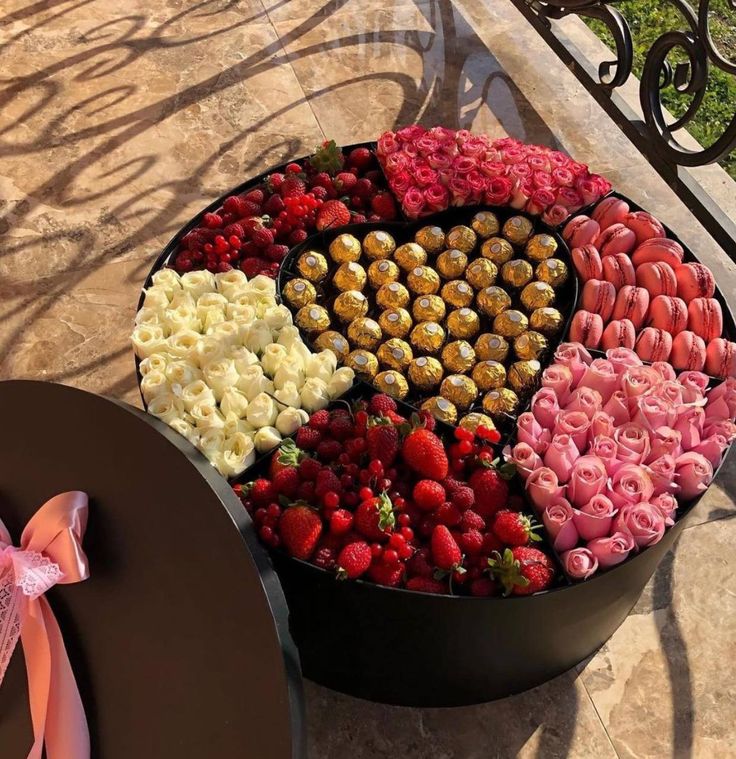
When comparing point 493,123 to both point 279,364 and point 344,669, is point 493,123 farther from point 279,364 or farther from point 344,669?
point 344,669

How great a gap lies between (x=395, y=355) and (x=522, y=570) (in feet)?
1.87

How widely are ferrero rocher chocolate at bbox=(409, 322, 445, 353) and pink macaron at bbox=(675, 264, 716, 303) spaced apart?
56 centimetres

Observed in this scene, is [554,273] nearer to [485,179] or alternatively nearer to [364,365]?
[485,179]

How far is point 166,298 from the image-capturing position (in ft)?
5.76

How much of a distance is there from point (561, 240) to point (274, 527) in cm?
100

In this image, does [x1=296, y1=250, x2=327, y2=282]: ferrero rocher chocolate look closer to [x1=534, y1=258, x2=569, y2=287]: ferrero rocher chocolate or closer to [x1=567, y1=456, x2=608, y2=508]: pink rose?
[x1=534, y1=258, x2=569, y2=287]: ferrero rocher chocolate

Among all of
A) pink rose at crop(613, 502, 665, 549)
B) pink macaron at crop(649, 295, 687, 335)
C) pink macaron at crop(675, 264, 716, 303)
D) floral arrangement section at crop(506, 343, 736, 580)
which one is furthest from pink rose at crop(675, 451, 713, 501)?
pink macaron at crop(675, 264, 716, 303)

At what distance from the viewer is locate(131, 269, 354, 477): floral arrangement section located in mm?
1533

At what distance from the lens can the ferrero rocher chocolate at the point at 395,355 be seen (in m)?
1.75

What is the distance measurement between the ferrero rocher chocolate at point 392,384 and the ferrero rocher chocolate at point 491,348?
0.64 feet

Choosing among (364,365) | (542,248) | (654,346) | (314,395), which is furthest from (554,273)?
(314,395)

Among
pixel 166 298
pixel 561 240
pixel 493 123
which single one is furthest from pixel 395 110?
pixel 166 298

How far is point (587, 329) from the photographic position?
5.77 ft

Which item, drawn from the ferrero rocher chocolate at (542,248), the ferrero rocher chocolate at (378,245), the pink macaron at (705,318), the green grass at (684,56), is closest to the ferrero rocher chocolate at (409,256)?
the ferrero rocher chocolate at (378,245)
